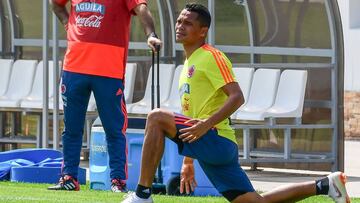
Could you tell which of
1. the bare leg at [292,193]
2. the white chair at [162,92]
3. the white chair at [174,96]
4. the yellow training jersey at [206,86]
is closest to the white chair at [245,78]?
the white chair at [174,96]

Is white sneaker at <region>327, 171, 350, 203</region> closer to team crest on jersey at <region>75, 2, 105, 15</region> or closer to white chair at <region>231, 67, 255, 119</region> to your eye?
team crest on jersey at <region>75, 2, 105, 15</region>

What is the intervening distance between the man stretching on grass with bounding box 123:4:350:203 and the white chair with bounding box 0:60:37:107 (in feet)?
30.3

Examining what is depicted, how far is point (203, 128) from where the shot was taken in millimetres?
9188

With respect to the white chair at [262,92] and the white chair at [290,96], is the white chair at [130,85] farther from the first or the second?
the white chair at [290,96]

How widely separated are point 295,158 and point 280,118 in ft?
1.70

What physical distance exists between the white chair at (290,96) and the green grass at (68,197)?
3.73 meters

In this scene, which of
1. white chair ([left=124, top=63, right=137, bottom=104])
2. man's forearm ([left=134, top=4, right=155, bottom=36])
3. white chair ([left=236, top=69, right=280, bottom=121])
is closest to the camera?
man's forearm ([left=134, top=4, right=155, bottom=36])

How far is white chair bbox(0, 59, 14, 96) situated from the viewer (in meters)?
19.1

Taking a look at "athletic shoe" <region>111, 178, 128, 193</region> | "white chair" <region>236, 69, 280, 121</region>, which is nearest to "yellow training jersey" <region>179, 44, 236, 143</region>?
"athletic shoe" <region>111, 178, 128, 193</region>

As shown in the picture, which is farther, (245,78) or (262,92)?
(245,78)

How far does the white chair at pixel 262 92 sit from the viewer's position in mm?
16094

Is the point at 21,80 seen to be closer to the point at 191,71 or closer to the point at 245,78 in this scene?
the point at 245,78

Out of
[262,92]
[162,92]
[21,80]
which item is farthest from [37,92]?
[262,92]

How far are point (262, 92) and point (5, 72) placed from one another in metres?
4.49
